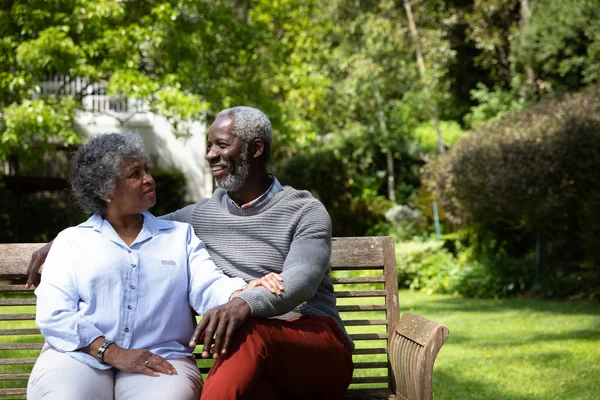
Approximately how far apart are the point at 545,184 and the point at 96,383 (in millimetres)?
9247

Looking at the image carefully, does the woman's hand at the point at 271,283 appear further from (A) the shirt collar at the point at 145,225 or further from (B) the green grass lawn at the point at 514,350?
(B) the green grass lawn at the point at 514,350

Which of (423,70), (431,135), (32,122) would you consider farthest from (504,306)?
(431,135)

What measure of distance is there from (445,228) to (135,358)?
41.2ft

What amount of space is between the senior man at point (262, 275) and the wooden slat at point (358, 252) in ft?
0.92

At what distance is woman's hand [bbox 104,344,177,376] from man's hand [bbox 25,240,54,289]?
0.57 m

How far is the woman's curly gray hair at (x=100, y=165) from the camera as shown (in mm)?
3525

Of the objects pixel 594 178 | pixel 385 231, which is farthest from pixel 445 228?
pixel 594 178

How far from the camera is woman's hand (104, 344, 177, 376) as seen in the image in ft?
10.7

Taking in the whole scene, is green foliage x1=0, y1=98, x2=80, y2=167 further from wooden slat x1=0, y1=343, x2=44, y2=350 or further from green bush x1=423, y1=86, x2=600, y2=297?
A: wooden slat x1=0, y1=343, x2=44, y2=350

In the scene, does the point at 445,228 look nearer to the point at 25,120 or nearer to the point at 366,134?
the point at 366,134

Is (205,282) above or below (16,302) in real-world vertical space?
above

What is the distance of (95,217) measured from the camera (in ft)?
11.8

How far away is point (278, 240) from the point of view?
3633 mm

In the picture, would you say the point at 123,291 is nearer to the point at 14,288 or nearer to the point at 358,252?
the point at 14,288
